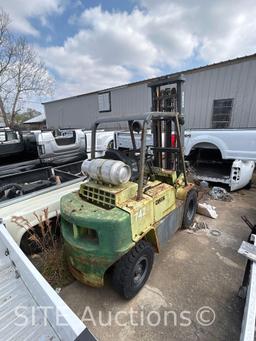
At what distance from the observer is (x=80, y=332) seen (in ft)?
3.10

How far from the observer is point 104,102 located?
43.9 feet

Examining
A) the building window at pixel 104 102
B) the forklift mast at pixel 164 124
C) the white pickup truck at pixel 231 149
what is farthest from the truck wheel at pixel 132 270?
the building window at pixel 104 102

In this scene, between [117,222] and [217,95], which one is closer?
[117,222]

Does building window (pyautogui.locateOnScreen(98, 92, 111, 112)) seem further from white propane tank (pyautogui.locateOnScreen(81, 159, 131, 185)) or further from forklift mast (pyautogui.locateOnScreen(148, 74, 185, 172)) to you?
white propane tank (pyautogui.locateOnScreen(81, 159, 131, 185))

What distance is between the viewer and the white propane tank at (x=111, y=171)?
194 centimetres

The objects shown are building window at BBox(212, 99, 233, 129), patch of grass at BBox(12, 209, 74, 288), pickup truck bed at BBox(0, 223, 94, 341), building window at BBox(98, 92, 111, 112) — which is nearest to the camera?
pickup truck bed at BBox(0, 223, 94, 341)

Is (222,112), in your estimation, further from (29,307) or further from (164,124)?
(29,307)

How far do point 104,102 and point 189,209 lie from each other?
11.6m

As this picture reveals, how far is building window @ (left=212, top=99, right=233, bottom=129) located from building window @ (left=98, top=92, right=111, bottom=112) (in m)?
7.08

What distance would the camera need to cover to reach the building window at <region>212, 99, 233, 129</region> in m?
7.75

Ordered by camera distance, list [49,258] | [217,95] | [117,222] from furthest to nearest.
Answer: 1. [217,95]
2. [49,258]
3. [117,222]

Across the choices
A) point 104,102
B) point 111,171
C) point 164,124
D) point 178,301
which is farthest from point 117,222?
point 104,102

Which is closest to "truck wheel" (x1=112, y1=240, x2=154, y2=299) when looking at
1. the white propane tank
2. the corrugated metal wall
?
the white propane tank

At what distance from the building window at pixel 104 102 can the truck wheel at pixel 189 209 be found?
35.9 feet
